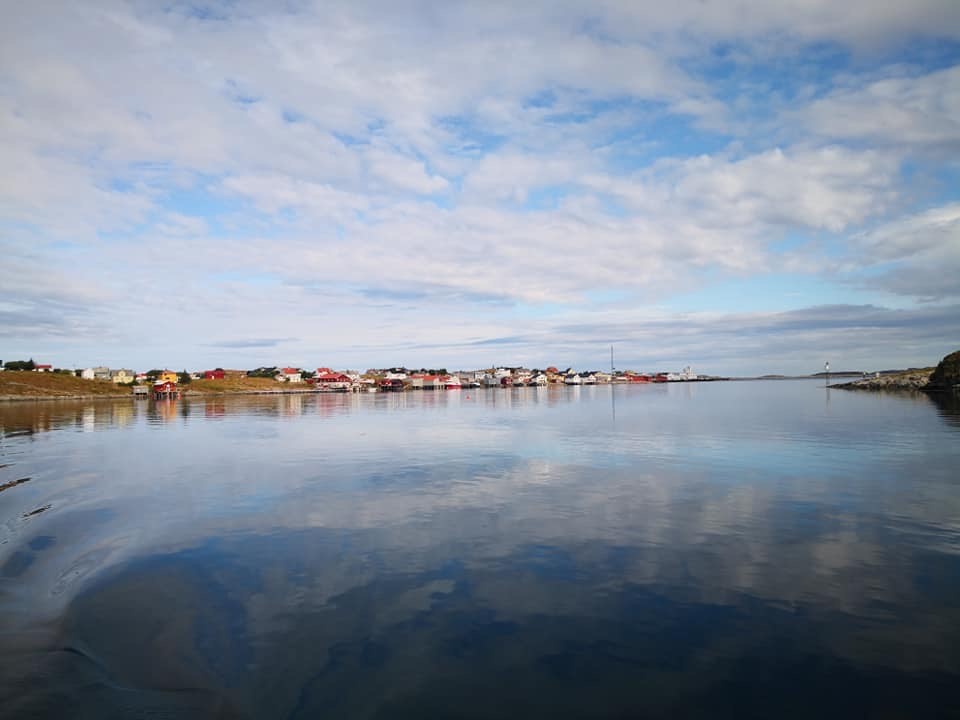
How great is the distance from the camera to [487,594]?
10367 mm

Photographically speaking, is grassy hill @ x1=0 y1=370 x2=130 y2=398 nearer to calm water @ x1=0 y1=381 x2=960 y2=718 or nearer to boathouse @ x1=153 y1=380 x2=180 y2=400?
boathouse @ x1=153 y1=380 x2=180 y2=400

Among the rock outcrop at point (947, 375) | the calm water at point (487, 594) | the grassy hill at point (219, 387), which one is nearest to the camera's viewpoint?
the calm water at point (487, 594)

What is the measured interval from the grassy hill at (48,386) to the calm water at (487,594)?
124 m

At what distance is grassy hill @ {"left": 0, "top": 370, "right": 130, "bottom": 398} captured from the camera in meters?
119

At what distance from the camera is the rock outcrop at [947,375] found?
274ft

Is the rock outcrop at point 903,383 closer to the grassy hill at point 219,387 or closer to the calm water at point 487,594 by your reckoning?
the calm water at point 487,594

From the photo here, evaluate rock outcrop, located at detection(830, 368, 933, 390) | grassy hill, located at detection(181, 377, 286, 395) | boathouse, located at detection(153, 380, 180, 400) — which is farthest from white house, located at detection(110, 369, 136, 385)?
rock outcrop, located at detection(830, 368, 933, 390)

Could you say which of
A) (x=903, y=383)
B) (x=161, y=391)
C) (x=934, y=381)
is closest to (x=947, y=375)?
(x=934, y=381)

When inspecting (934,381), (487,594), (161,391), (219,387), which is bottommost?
(487,594)

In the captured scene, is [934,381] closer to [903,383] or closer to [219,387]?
[903,383]

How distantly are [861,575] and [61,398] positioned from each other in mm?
151836

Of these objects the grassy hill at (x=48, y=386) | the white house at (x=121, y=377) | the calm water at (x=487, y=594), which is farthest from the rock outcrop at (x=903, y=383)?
the white house at (x=121, y=377)

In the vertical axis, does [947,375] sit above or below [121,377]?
below

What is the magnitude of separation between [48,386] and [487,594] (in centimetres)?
15825
